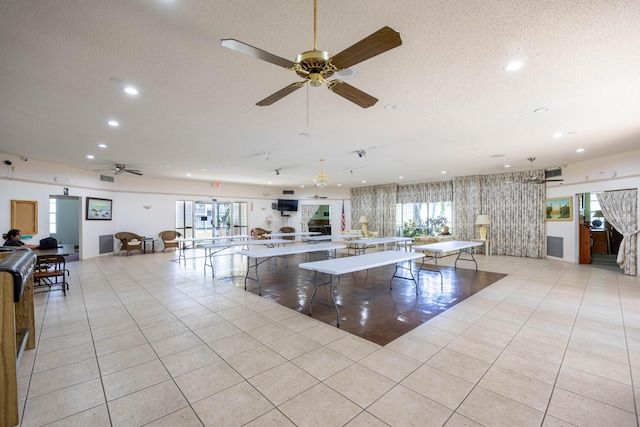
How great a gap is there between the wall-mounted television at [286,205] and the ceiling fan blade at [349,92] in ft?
38.1

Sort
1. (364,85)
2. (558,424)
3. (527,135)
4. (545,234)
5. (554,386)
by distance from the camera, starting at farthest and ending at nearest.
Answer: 1. (545,234)
2. (527,135)
3. (364,85)
4. (554,386)
5. (558,424)

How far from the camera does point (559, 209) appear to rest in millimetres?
7965

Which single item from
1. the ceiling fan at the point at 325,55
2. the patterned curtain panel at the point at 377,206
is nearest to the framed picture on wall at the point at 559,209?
the patterned curtain panel at the point at 377,206

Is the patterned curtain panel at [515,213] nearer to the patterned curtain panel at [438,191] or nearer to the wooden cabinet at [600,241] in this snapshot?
the patterned curtain panel at [438,191]

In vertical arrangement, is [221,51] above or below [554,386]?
above

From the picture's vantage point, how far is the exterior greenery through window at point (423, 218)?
11279 mm

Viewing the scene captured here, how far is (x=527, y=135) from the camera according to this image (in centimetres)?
484

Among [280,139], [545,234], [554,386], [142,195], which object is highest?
[280,139]

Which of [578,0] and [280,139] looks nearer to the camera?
[578,0]

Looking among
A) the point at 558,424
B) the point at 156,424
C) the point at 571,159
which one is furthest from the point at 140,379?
the point at 571,159

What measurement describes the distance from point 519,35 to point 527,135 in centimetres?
339

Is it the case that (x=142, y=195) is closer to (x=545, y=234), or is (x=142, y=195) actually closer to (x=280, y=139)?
(x=280, y=139)

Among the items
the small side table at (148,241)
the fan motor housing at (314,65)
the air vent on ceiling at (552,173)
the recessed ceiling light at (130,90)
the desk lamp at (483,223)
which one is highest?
the recessed ceiling light at (130,90)

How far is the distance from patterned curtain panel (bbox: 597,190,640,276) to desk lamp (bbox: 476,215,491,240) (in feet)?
9.54
